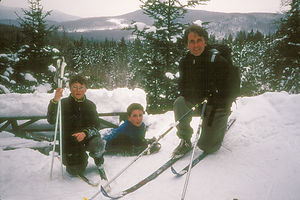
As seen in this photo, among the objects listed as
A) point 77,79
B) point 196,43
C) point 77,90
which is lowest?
point 77,90

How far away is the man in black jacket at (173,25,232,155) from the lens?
3.27 metres

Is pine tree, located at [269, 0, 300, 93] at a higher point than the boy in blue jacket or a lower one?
higher

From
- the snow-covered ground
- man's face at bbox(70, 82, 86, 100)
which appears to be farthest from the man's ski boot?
man's face at bbox(70, 82, 86, 100)

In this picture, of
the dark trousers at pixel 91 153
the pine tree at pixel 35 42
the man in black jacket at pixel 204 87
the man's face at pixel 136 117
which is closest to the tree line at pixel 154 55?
the pine tree at pixel 35 42

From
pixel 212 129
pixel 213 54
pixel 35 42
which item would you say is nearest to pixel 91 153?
pixel 212 129

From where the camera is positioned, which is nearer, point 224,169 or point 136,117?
point 224,169

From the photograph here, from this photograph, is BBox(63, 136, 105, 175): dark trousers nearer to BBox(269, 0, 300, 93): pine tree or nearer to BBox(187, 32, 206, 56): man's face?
BBox(187, 32, 206, 56): man's face

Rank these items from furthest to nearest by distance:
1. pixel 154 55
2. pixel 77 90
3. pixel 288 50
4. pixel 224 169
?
pixel 288 50 → pixel 154 55 → pixel 77 90 → pixel 224 169

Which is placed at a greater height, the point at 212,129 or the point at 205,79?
the point at 205,79

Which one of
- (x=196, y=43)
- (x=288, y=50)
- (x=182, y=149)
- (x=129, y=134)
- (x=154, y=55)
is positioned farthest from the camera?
(x=288, y=50)

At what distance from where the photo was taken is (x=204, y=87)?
11.4 feet

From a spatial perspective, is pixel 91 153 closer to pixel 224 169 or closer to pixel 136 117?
pixel 136 117

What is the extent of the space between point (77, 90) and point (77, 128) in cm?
67

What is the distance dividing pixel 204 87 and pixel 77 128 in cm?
236
